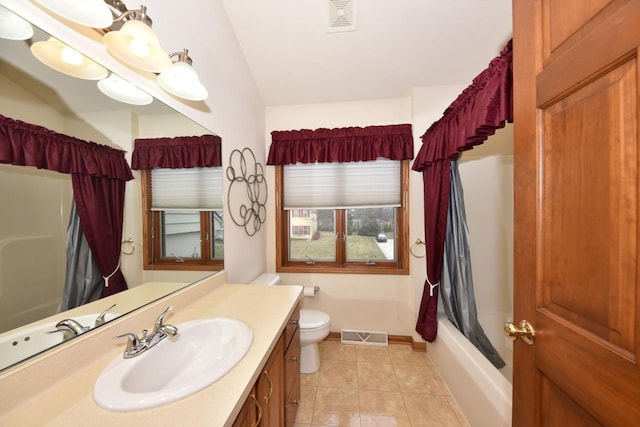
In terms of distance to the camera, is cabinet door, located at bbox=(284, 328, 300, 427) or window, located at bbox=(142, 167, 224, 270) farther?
cabinet door, located at bbox=(284, 328, 300, 427)

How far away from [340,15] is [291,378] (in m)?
2.36

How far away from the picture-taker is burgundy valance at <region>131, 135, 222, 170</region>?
0.96 meters

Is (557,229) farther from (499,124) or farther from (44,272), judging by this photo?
(44,272)

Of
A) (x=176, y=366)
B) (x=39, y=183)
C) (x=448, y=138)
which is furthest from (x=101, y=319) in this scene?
(x=448, y=138)

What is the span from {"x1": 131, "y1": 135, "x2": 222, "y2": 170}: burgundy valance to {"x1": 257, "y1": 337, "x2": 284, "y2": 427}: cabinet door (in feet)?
3.26

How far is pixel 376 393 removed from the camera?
1.58 meters

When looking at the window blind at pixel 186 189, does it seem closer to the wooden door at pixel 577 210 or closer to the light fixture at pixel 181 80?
the light fixture at pixel 181 80

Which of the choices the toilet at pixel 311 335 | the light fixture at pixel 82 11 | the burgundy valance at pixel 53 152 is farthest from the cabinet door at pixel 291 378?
the light fixture at pixel 82 11

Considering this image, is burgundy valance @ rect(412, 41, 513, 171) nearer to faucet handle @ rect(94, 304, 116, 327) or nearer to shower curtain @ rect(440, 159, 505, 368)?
shower curtain @ rect(440, 159, 505, 368)

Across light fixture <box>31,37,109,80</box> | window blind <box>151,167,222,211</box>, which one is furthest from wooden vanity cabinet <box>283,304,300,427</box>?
light fixture <box>31,37,109,80</box>

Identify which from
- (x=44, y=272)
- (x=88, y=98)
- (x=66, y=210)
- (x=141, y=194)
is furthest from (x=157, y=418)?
(x=88, y=98)

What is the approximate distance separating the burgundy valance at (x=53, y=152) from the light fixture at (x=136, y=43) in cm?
35

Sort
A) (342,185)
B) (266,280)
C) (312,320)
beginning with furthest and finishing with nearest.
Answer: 1. (342,185)
2. (266,280)
3. (312,320)

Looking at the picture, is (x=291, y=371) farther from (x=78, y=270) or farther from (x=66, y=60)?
(x=66, y=60)
